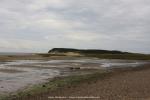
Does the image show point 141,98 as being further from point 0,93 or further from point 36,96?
point 0,93

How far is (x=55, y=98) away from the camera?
15.1 metres

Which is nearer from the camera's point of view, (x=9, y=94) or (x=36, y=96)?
(x=36, y=96)

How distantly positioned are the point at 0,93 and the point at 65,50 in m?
111

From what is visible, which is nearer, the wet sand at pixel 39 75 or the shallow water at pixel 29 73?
the wet sand at pixel 39 75

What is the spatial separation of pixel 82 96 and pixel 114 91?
245 cm

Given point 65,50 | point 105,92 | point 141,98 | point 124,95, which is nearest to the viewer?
point 141,98

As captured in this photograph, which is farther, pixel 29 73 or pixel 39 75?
pixel 29 73

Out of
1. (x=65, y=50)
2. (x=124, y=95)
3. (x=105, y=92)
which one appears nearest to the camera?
(x=124, y=95)

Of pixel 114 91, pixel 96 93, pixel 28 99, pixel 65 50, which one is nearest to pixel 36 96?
pixel 28 99

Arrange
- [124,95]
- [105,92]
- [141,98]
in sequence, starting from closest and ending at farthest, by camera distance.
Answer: [141,98]
[124,95]
[105,92]

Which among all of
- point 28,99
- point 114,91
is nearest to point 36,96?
point 28,99

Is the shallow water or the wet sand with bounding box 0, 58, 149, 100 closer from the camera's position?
the wet sand with bounding box 0, 58, 149, 100

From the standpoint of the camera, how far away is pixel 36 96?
16.0m

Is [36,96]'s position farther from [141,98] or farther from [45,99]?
[141,98]
